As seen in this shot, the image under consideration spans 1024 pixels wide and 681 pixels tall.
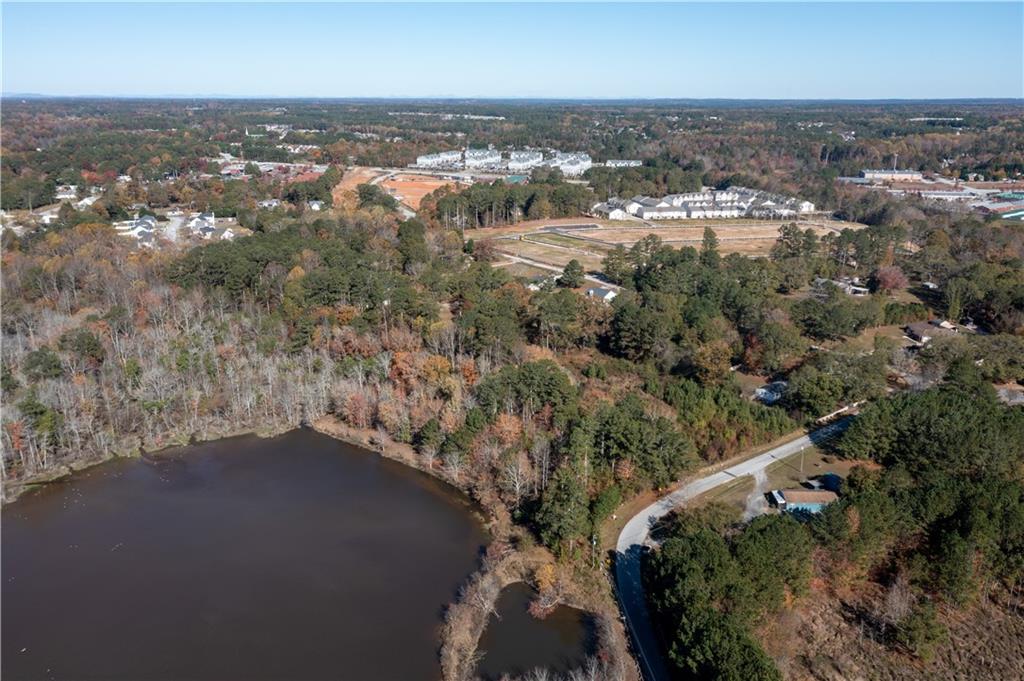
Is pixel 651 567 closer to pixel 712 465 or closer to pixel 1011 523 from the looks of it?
pixel 712 465

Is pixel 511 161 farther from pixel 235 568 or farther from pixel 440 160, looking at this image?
pixel 235 568

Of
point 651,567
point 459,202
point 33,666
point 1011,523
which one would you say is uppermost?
point 459,202

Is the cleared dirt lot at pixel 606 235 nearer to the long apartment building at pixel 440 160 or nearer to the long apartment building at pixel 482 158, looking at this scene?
the long apartment building at pixel 482 158

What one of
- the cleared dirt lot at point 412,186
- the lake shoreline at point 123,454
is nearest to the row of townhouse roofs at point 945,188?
the cleared dirt lot at point 412,186

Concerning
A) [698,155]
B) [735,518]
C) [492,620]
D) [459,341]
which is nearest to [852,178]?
[698,155]

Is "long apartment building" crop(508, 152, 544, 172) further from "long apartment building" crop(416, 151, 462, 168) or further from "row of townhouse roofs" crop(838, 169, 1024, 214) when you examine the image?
"row of townhouse roofs" crop(838, 169, 1024, 214)

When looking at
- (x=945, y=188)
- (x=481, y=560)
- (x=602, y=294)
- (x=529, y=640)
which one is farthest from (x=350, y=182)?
(x=529, y=640)
